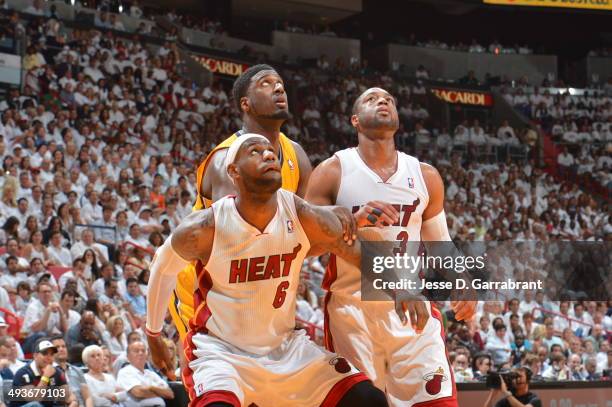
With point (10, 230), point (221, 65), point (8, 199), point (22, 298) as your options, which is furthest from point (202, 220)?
point (221, 65)

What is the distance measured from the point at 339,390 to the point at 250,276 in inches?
26.8

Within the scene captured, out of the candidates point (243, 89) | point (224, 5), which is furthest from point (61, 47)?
point (243, 89)

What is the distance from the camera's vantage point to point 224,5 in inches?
1043

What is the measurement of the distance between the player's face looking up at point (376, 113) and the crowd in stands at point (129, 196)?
403cm

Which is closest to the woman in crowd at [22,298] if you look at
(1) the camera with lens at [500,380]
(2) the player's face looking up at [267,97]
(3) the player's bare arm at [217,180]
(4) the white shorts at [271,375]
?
(1) the camera with lens at [500,380]

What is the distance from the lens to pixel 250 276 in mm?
4492

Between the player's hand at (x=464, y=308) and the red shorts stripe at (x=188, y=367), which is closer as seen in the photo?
the red shorts stripe at (x=188, y=367)

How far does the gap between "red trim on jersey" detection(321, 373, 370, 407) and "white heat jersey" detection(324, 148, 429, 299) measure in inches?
25.4

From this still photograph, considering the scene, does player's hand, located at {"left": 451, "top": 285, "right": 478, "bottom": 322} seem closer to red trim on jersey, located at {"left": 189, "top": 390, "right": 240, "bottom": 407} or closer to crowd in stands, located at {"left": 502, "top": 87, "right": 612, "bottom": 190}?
red trim on jersey, located at {"left": 189, "top": 390, "right": 240, "bottom": 407}

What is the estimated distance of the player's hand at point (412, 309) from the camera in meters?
4.71

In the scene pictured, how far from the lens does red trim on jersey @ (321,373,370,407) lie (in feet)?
14.5

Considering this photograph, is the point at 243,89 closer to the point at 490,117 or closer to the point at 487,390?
the point at 487,390

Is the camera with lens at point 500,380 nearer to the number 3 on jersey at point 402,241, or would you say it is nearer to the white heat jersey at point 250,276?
the number 3 on jersey at point 402,241

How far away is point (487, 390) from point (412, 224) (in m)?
4.58
